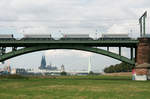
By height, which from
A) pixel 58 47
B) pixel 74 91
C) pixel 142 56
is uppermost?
pixel 58 47

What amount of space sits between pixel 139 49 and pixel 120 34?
5.88 metres

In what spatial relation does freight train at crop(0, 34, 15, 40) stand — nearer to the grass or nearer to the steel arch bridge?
the steel arch bridge

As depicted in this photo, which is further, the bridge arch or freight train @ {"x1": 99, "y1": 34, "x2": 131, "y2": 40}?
freight train @ {"x1": 99, "y1": 34, "x2": 131, "y2": 40}

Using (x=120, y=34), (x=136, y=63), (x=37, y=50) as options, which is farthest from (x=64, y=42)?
(x=136, y=63)

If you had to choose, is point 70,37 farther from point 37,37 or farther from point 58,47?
point 37,37

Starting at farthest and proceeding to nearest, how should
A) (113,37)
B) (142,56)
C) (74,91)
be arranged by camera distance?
(113,37), (142,56), (74,91)

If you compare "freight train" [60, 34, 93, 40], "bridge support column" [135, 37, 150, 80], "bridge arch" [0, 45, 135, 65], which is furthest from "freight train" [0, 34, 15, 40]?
"bridge support column" [135, 37, 150, 80]

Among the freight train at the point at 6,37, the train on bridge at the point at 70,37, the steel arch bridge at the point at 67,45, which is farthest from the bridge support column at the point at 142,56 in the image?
the freight train at the point at 6,37

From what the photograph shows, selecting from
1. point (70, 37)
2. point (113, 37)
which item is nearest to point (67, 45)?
point (70, 37)

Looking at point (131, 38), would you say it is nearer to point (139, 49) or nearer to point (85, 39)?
point (139, 49)

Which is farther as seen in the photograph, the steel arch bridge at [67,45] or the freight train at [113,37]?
the freight train at [113,37]

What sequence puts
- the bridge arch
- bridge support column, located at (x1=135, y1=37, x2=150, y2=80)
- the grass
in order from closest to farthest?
the grass < bridge support column, located at (x1=135, y1=37, x2=150, y2=80) < the bridge arch

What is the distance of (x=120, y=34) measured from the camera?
205ft

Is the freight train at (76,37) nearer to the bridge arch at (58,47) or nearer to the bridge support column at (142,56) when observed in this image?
the bridge arch at (58,47)
